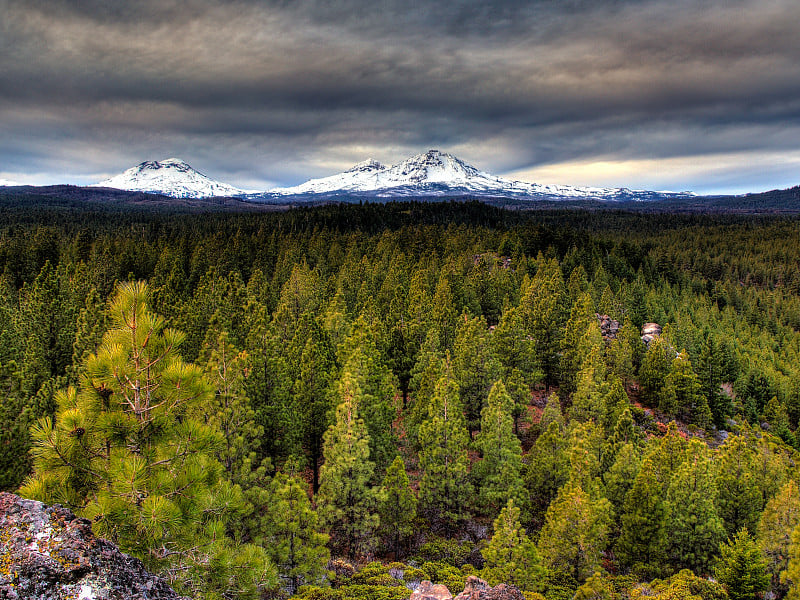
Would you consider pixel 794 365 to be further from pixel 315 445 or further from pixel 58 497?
pixel 58 497

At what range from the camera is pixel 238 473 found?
1759 centimetres

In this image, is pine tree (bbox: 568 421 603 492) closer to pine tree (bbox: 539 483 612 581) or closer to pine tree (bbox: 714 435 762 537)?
pine tree (bbox: 539 483 612 581)

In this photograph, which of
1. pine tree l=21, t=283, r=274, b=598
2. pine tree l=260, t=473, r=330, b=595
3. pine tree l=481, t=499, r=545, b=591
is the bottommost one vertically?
pine tree l=481, t=499, r=545, b=591

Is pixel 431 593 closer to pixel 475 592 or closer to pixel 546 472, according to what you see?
pixel 475 592

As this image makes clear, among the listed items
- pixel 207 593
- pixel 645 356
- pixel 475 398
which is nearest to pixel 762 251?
pixel 645 356

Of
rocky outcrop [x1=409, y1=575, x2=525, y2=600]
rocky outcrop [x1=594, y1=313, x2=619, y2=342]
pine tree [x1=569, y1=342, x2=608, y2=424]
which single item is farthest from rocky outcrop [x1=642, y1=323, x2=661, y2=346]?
rocky outcrop [x1=409, y1=575, x2=525, y2=600]

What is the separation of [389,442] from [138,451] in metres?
20.9

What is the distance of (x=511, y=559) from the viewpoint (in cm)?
1764

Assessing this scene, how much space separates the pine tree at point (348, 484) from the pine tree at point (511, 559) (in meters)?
5.55

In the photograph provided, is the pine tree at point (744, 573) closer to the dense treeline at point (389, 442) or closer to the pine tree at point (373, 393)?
the dense treeline at point (389, 442)

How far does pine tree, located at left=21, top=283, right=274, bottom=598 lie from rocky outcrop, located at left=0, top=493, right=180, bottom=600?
58.9 inches

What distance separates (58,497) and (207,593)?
2.85 m

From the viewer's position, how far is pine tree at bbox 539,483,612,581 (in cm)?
1925

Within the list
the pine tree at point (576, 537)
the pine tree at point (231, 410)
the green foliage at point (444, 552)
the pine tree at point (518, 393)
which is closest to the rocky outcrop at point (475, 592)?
the green foliage at point (444, 552)
